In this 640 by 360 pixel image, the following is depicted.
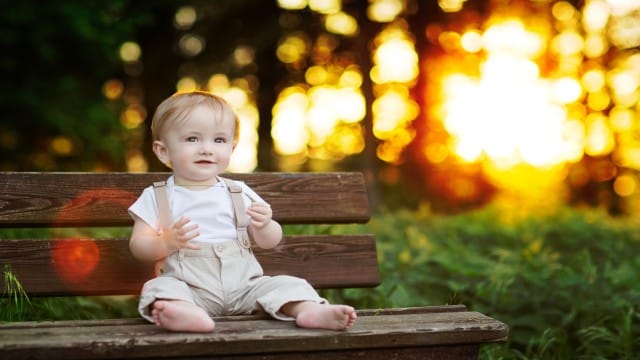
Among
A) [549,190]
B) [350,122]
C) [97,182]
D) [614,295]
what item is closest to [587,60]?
[549,190]

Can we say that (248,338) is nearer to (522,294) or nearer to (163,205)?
(163,205)

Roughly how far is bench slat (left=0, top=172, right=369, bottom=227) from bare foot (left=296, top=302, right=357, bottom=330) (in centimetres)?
95

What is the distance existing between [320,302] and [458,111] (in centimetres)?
1329

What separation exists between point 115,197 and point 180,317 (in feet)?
3.41

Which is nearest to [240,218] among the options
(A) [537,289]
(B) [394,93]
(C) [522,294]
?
(C) [522,294]

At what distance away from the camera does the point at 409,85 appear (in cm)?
1559

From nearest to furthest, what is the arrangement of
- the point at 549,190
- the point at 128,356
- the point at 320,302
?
the point at 128,356, the point at 320,302, the point at 549,190

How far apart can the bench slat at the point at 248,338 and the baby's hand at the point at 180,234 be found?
0.27 metres

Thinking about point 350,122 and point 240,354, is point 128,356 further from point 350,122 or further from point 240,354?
point 350,122

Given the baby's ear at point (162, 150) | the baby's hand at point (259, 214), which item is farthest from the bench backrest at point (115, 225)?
the baby's hand at point (259, 214)

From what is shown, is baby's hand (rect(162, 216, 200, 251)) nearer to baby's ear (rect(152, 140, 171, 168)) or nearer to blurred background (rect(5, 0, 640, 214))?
baby's ear (rect(152, 140, 171, 168))

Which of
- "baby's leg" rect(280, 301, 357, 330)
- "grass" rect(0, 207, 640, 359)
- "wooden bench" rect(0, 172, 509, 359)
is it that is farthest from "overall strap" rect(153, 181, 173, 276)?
"grass" rect(0, 207, 640, 359)

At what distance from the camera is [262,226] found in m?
2.60

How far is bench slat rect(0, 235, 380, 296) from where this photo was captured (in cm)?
284
